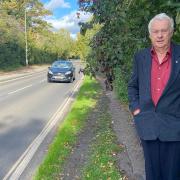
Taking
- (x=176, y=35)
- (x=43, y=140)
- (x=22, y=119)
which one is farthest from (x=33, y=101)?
(x=176, y=35)

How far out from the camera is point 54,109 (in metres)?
15.0

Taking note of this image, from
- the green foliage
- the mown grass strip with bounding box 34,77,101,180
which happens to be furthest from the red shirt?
the green foliage

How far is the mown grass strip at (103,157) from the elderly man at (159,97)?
2275mm

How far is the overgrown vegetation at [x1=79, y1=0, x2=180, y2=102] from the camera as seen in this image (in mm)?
5578

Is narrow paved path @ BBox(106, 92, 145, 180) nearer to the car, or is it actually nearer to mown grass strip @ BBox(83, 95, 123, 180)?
mown grass strip @ BBox(83, 95, 123, 180)

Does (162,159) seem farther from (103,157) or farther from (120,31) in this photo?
(120,31)

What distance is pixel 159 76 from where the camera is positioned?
386 centimetres

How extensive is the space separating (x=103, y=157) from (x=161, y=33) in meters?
3.82

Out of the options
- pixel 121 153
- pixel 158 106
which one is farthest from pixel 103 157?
pixel 158 106

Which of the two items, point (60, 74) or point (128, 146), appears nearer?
point (128, 146)

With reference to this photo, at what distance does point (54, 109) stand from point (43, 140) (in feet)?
18.3

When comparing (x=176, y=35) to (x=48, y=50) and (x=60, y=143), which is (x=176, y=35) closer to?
(x=60, y=143)

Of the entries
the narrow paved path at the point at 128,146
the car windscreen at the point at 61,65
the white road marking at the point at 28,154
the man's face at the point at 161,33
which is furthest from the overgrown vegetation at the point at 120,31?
the car windscreen at the point at 61,65

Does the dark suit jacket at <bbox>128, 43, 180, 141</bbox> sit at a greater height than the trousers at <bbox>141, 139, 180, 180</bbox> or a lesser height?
greater
